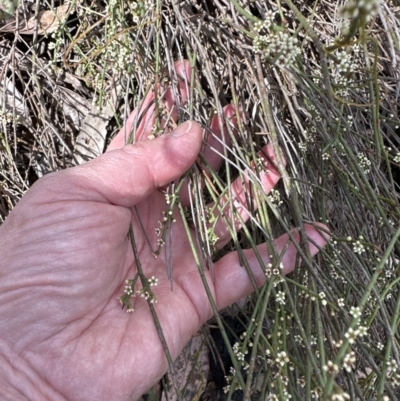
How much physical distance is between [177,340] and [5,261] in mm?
527

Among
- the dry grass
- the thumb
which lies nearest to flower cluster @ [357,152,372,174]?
the dry grass

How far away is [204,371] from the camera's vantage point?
1.80m

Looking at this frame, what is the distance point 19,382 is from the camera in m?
1.18

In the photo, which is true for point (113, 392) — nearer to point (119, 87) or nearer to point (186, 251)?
point (186, 251)

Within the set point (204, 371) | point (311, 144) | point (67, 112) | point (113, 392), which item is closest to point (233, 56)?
point (311, 144)

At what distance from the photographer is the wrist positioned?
1.17 meters

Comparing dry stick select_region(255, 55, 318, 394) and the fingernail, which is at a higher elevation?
the fingernail

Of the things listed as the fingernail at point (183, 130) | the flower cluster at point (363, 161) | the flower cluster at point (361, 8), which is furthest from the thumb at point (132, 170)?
the flower cluster at point (361, 8)

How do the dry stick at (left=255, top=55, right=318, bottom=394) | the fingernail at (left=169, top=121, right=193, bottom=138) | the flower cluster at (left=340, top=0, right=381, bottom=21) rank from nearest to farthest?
Result: the flower cluster at (left=340, top=0, right=381, bottom=21) < the dry stick at (left=255, top=55, right=318, bottom=394) < the fingernail at (left=169, top=121, right=193, bottom=138)

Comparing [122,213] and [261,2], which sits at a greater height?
[261,2]

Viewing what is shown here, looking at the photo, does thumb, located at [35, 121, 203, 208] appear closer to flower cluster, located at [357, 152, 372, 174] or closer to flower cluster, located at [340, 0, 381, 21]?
flower cluster, located at [357, 152, 372, 174]

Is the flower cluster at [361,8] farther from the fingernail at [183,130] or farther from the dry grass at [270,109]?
the fingernail at [183,130]

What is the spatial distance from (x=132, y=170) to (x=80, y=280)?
32cm

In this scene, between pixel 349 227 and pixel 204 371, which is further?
pixel 204 371
